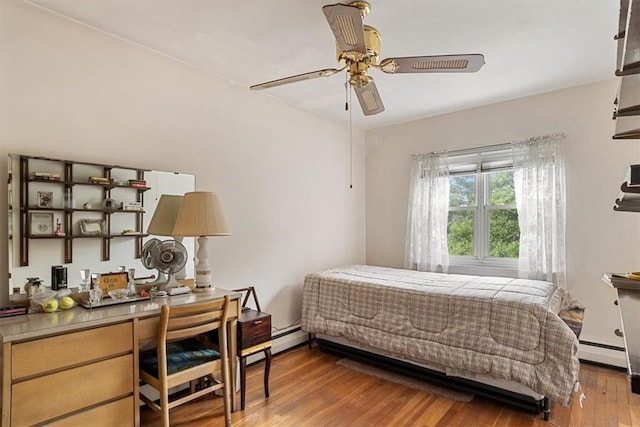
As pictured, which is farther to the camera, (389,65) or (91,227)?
(91,227)

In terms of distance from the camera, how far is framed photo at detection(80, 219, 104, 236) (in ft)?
7.20

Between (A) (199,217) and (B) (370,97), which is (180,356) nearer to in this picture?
(A) (199,217)

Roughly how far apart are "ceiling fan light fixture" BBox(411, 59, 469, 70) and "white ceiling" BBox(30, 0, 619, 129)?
40 cm

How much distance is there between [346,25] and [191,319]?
1779 millimetres

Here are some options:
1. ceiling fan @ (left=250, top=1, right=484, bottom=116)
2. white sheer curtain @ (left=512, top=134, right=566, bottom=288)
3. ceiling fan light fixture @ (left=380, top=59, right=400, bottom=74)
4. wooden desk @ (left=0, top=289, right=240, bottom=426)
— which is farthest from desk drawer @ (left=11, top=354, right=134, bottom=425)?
white sheer curtain @ (left=512, top=134, right=566, bottom=288)

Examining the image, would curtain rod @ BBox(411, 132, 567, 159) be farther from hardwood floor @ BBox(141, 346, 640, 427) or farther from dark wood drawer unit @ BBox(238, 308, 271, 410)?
dark wood drawer unit @ BBox(238, 308, 271, 410)

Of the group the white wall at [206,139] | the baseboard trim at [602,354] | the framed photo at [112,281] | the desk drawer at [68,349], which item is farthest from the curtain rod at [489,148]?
the desk drawer at [68,349]

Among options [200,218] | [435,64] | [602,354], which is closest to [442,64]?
[435,64]

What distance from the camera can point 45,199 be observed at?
6.70ft

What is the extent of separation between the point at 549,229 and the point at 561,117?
1.09m

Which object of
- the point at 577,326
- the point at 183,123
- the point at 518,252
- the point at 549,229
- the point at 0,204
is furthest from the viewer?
the point at 518,252

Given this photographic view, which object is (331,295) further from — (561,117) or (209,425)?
(561,117)

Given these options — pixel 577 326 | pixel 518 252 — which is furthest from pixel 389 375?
pixel 518 252

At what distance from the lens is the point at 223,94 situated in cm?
305
